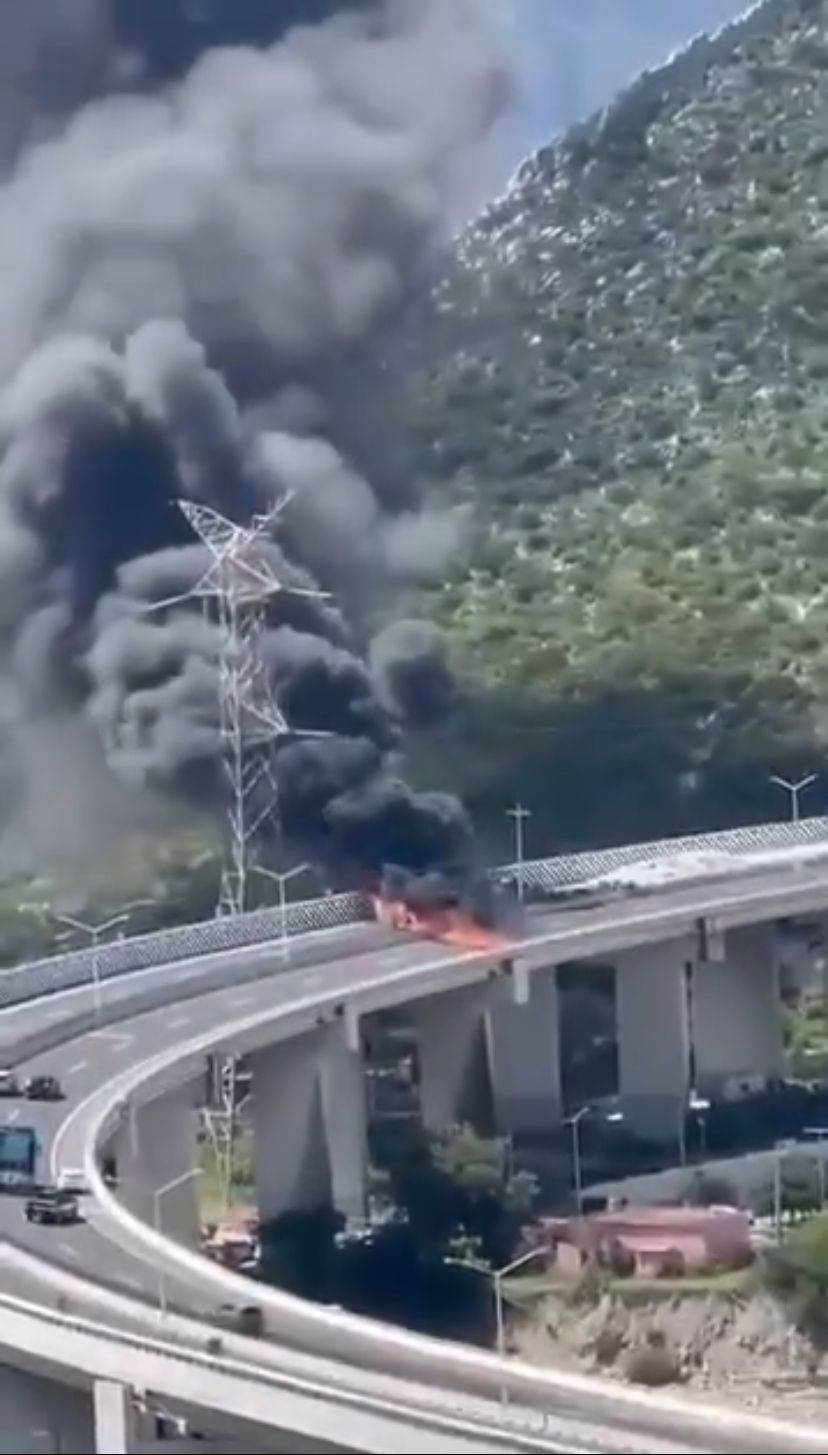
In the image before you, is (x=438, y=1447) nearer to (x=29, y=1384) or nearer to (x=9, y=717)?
(x=29, y=1384)

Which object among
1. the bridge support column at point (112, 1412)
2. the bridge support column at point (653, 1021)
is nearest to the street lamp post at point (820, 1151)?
the bridge support column at point (653, 1021)

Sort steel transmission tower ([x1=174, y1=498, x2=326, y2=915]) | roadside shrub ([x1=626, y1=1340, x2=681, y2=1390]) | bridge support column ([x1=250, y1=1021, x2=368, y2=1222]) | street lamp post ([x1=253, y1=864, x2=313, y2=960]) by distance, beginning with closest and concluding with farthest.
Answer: roadside shrub ([x1=626, y1=1340, x2=681, y2=1390]) → bridge support column ([x1=250, y1=1021, x2=368, y2=1222]) → street lamp post ([x1=253, y1=864, x2=313, y2=960]) → steel transmission tower ([x1=174, y1=498, x2=326, y2=915])

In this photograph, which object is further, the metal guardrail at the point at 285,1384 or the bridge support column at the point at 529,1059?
the bridge support column at the point at 529,1059

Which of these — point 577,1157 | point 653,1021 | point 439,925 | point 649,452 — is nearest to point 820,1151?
point 577,1157

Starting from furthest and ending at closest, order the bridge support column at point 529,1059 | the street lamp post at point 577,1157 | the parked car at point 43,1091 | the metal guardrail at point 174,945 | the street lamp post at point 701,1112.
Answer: the bridge support column at point 529,1059
the metal guardrail at point 174,945
the street lamp post at point 701,1112
the street lamp post at point 577,1157
the parked car at point 43,1091

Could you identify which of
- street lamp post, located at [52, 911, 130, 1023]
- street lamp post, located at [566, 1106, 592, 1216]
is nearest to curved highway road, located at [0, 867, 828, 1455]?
street lamp post, located at [566, 1106, 592, 1216]

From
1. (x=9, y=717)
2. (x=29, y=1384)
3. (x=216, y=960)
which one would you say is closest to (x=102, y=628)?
(x=9, y=717)

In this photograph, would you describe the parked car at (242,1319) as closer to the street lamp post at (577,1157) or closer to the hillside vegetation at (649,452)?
the street lamp post at (577,1157)

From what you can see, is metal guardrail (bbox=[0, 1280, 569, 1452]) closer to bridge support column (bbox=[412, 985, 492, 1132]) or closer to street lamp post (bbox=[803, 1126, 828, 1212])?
street lamp post (bbox=[803, 1126, 828, 1212])
